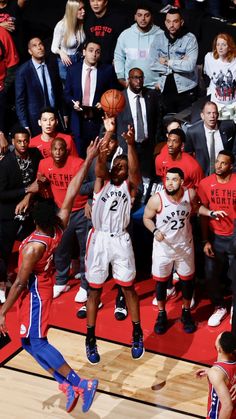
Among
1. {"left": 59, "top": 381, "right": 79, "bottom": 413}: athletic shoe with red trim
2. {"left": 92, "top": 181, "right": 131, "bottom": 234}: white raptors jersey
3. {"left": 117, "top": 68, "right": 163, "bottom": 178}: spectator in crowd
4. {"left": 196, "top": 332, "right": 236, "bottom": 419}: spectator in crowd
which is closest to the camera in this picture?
{"left": 196, "top": 332, "right": 236, "bottom": 419}: spectator in crowd

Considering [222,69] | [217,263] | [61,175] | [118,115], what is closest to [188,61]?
[222,69]

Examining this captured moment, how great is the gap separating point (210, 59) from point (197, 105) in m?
0.58

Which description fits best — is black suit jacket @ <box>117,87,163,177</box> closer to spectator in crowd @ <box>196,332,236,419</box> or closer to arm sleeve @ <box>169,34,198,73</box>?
arm sleeve @ <box>169,34,198,73</box>

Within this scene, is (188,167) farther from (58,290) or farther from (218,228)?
(58,290)

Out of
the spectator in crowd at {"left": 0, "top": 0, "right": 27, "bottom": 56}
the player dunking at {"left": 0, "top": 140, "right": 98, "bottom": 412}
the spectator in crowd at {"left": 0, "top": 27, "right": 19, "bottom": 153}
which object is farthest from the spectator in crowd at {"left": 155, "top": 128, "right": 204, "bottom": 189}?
the spectator in crowd at {"left": 0, "top": 0, "right": 27, "bottom": 56}

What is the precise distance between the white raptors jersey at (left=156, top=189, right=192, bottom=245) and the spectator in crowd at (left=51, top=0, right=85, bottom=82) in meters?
2.85

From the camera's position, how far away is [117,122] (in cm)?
997

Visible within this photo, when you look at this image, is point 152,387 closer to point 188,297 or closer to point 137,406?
point 137,406

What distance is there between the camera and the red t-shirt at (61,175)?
29.9 ft

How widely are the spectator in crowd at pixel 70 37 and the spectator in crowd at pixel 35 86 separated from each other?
1.11ft

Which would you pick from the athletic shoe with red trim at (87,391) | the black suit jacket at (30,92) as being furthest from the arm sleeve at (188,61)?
the athletic shoe with red trim at (87,391)

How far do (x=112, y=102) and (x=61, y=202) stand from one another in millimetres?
1176

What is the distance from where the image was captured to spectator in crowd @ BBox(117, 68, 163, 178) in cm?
987

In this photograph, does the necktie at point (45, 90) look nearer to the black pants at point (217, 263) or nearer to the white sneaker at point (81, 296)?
the white sneaker at point (81, 296)
